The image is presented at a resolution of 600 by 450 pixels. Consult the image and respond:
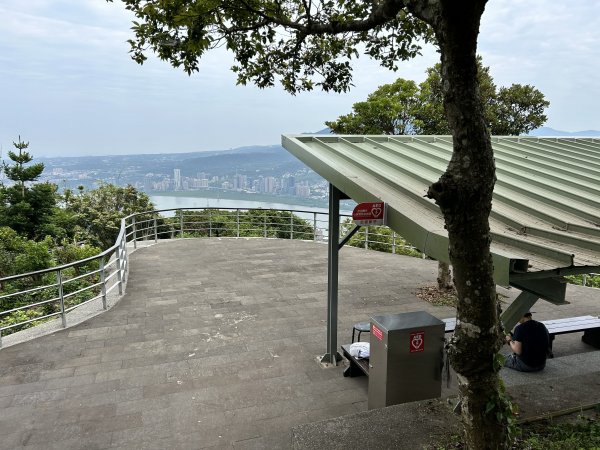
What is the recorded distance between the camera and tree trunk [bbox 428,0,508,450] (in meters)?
2.47

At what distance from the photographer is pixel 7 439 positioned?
4230 millimetres

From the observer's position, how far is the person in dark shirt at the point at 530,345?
17.2 feet

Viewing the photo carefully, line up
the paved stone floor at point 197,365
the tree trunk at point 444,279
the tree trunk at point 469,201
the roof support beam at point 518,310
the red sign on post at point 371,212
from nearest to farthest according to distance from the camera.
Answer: the tree trunk at point 469,201 < the roof support beam at point 518,310 < the red sign on post at point 371,212 < the paved stone floor at point 197,365 < the tree trunk at point 444,279

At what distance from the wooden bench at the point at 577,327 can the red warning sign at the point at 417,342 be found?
5.51 feet

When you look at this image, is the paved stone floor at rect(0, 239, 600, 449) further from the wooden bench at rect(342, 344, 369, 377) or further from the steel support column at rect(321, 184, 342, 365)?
the steel support column at rect(321, 184, 342, 365)

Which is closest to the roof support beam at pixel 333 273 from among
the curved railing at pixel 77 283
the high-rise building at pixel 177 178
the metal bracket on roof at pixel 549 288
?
the curved railing at pixel 77 283

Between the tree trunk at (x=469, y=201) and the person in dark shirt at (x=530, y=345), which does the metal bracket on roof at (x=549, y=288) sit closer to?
the tree trunk at (x=469, y=201)

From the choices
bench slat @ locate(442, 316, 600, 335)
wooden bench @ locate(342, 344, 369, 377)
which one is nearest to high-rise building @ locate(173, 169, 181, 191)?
wooden bench @ locate(342, 344, 369, 377)

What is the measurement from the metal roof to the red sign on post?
0.09m

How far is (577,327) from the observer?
6.25 metres

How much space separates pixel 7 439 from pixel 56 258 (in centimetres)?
1049

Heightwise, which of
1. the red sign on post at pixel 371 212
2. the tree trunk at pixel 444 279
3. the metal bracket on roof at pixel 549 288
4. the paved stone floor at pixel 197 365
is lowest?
the paved stone floor at pixel 197 365

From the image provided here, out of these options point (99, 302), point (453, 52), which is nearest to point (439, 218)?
point (453, 52)

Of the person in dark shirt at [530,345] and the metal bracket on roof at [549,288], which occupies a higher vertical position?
the metal bracket on roof at [549,288]
